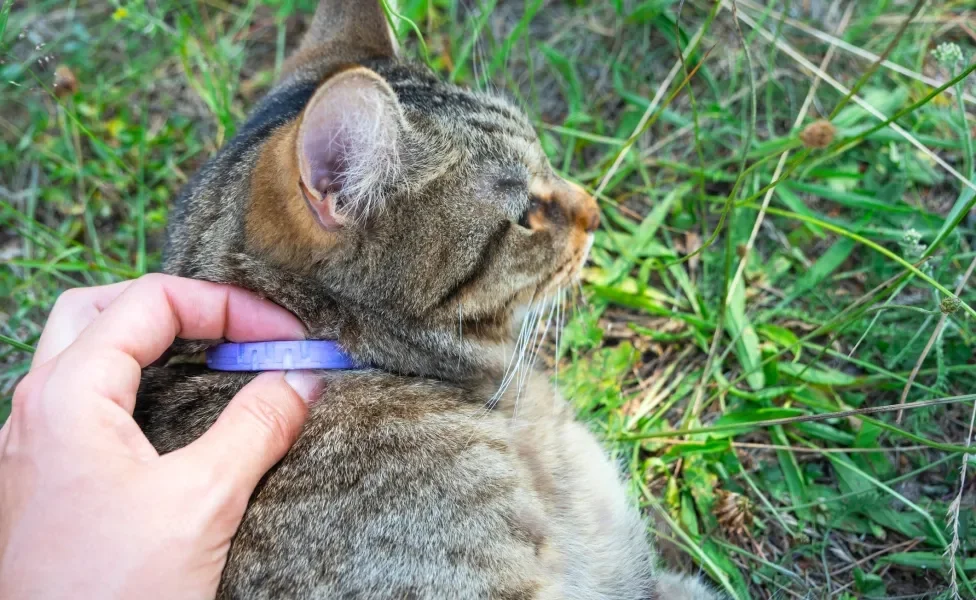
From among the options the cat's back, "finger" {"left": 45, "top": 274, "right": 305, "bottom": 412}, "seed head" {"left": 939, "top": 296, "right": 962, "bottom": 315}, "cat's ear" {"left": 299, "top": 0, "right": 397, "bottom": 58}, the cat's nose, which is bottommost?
the cat's back

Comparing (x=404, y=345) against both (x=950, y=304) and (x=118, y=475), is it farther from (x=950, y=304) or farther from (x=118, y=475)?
(x=950, y=304)

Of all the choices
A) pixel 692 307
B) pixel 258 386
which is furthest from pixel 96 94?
pixel 692 307

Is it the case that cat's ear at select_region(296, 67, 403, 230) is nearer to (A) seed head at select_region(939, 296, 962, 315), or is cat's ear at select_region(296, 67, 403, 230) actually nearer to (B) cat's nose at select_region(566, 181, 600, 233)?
(B) cat's nose at select_region(566, 181, 600, 233)

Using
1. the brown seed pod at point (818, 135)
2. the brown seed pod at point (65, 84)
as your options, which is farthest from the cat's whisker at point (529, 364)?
the brown seed pod at point (65, 84)

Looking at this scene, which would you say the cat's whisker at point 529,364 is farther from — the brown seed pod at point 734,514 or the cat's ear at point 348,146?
the brown seed pod at point 734,514

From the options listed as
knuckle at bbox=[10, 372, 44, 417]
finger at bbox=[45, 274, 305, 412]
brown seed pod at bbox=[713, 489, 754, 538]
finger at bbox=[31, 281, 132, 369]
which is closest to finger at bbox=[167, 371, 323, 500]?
finger at bbox=[45, 274, 305, 412]

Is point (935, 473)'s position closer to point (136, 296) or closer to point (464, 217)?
point (464, 217)
